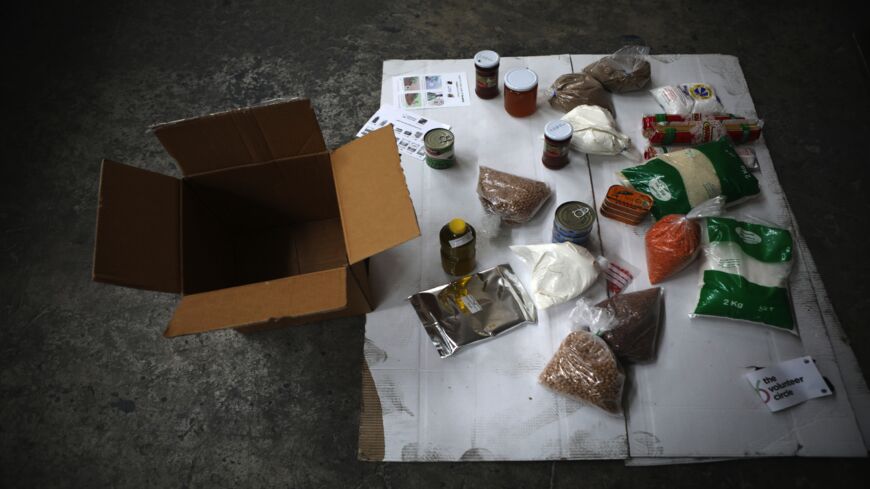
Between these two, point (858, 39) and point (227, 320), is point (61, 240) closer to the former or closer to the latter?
point (227, 320)

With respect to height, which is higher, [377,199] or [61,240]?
[377,199]

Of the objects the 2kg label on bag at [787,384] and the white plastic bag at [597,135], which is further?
the white plastic bag at [597,135]

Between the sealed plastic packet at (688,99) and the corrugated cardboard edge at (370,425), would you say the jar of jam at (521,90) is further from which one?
the corrugated cardboard edge at (370,425)

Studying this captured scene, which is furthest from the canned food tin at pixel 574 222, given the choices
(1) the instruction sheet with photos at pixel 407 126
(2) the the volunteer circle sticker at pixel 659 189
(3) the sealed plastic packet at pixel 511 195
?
(1) the instruction sheet with photos at pixel 407 126

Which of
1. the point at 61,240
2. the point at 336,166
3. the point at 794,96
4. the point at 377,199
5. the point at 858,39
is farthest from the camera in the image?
the point at 858,39

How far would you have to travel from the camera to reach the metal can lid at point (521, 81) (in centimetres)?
140

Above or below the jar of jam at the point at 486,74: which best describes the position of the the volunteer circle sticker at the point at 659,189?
below

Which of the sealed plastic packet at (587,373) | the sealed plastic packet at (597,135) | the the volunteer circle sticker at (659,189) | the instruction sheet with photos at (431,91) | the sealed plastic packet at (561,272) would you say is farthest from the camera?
the instruction sheet with photos at (431,91)

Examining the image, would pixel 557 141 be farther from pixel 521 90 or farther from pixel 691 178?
pixel 691 178

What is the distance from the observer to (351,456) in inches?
47.5

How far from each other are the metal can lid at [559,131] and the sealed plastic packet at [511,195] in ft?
0.45

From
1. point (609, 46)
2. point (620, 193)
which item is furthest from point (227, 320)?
point (609, 46)

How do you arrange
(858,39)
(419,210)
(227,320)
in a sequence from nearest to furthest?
(227,320) < (419,210) < (858,39)

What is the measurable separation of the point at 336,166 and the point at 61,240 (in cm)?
118
